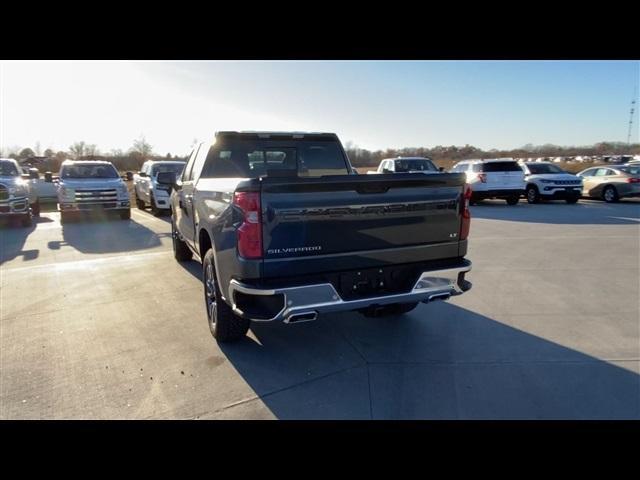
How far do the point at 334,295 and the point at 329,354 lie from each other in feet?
2.90

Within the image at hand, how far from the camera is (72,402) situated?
118 inches

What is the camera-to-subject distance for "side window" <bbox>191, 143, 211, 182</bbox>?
16.3 feet

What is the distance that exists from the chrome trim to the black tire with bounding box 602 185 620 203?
58.2ft

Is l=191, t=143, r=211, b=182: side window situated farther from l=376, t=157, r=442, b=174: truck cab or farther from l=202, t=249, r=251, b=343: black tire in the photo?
l=376, t=157, r=442, b=174: truck cab

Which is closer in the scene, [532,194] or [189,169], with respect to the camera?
[189,169]

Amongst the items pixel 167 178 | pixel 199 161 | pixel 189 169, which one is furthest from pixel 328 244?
pixel 167 178

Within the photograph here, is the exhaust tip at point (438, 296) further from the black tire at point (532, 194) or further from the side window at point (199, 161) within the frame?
the black tire at point (532, 194)

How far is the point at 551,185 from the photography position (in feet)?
54.5

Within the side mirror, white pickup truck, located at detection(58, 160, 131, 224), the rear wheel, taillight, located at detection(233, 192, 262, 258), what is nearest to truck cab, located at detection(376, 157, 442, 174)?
the rear wheel

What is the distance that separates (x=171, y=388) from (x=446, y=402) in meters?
2.14

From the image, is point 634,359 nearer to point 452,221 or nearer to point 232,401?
point 452,221

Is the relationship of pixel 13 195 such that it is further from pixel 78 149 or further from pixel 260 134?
pixel 78 149

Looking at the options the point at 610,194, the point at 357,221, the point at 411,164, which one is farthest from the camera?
the point at 411,164
